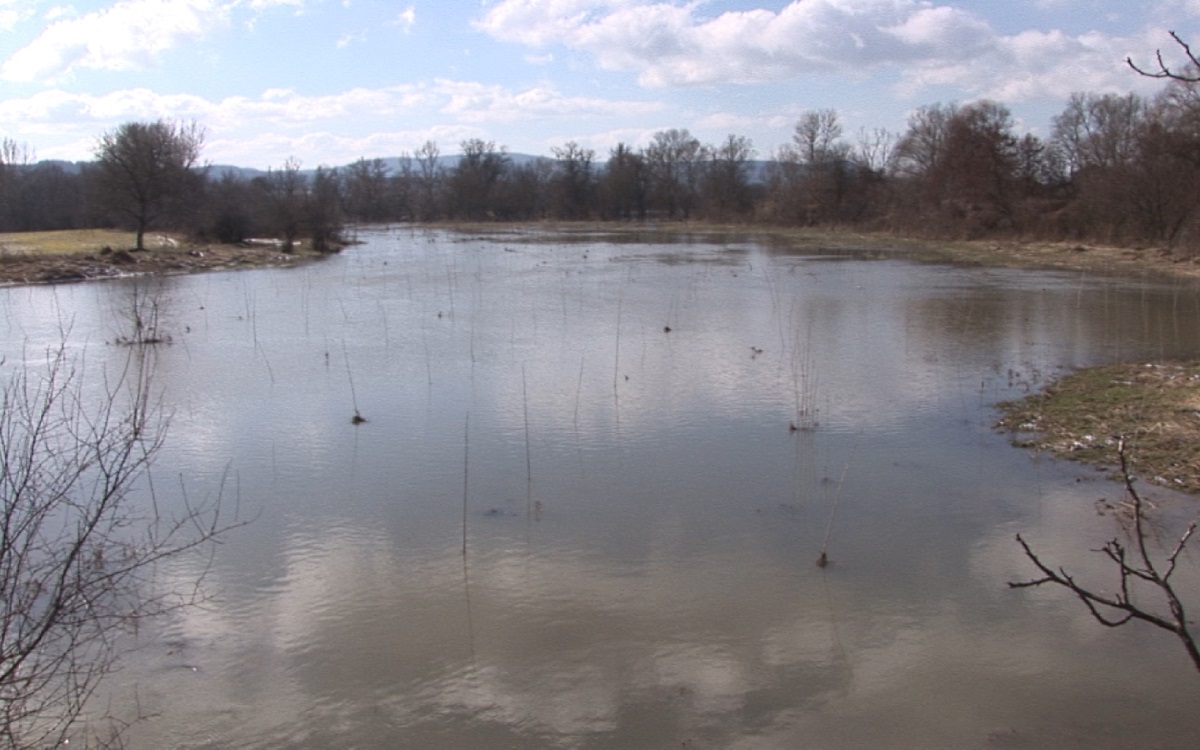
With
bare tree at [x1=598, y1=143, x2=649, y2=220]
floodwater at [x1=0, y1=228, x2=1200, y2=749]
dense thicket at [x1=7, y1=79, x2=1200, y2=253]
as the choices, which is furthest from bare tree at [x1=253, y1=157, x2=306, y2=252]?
bare tree at [x1=598, y1=143, x2=649, y2=220]

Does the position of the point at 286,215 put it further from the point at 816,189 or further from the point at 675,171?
the point at 675,171

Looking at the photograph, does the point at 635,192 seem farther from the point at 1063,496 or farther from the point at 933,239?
the point at 1063,496

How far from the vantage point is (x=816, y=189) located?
57750 mm

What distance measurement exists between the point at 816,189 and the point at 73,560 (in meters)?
56.2

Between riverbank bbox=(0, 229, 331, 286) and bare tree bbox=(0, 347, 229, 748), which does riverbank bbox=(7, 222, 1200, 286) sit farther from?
bare tree bbox=(0, 347, 229, 748)

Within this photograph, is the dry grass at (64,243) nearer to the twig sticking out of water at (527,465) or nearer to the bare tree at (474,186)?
the twig sticking out of water at (527,465)

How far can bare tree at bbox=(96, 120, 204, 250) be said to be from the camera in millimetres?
31312

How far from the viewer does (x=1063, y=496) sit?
710cm

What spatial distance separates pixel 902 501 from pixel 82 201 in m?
52.4

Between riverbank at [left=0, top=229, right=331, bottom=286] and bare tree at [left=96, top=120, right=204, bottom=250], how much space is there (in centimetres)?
134

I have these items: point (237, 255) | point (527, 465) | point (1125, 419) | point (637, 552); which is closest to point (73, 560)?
point (637, 552)

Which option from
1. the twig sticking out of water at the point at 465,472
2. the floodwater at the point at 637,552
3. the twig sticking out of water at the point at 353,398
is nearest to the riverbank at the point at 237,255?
the floodwater at the point at 637,552

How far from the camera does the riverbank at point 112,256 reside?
25.9 m

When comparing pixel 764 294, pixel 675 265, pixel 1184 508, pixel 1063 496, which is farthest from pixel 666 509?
pixel 675 265
